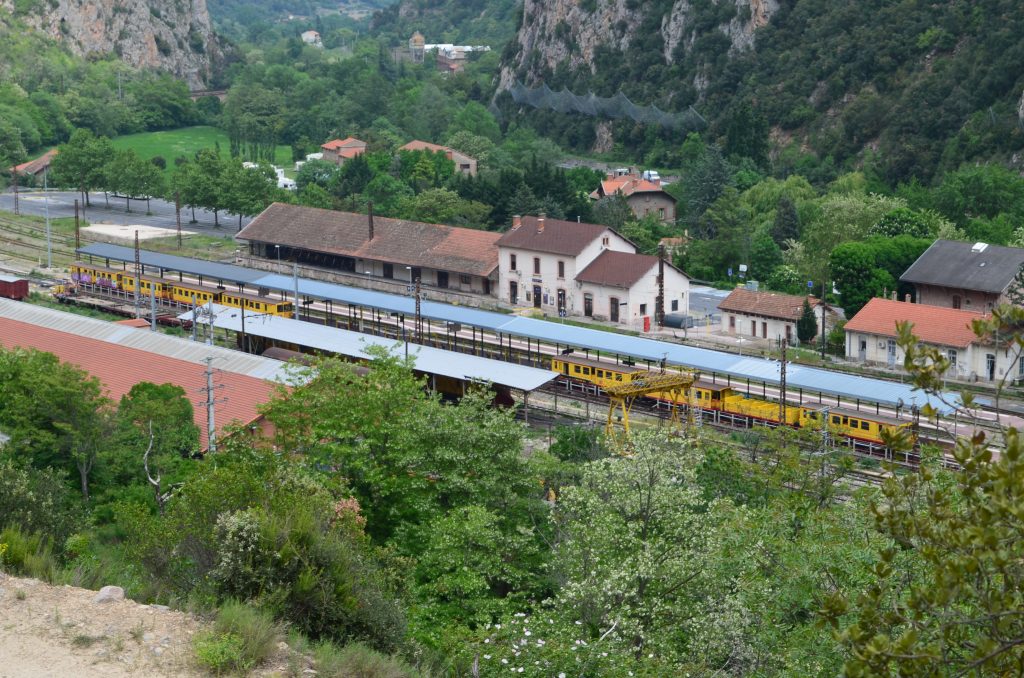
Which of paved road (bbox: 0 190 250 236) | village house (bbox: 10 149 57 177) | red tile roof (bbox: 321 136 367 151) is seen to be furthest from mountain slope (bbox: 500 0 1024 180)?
village house (bbox: 10 149 57 177)

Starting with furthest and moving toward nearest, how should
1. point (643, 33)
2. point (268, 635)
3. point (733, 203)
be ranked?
1. point (643, 33)
2. point (733, 203)
3. point (268, 635)

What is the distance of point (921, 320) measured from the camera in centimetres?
5475

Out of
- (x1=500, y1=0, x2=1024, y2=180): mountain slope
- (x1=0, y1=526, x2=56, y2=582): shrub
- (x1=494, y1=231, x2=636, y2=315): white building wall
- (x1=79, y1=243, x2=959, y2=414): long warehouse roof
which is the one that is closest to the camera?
(x1=0, y1=526, x2=56, y2=582): shrub

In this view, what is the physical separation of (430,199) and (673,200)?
18.0m

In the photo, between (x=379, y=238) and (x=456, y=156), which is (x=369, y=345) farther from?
(x=456, y=156)

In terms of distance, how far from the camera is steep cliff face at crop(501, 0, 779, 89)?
374ft

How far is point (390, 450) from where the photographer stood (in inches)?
1241

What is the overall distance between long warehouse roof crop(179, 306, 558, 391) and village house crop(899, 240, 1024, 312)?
2179cm

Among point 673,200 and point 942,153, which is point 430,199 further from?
point 942,153

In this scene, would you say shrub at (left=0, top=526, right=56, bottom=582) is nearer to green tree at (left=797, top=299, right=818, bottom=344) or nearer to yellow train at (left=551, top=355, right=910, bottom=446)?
yellow train at (left=551, top=355, right=910, bottom=446)

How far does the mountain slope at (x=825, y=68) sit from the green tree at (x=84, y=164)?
4258 cm

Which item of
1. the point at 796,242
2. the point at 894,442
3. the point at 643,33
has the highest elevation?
the point at 643,33

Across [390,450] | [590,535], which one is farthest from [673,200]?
[590,535]

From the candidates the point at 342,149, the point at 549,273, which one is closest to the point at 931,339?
the point at 549,273
